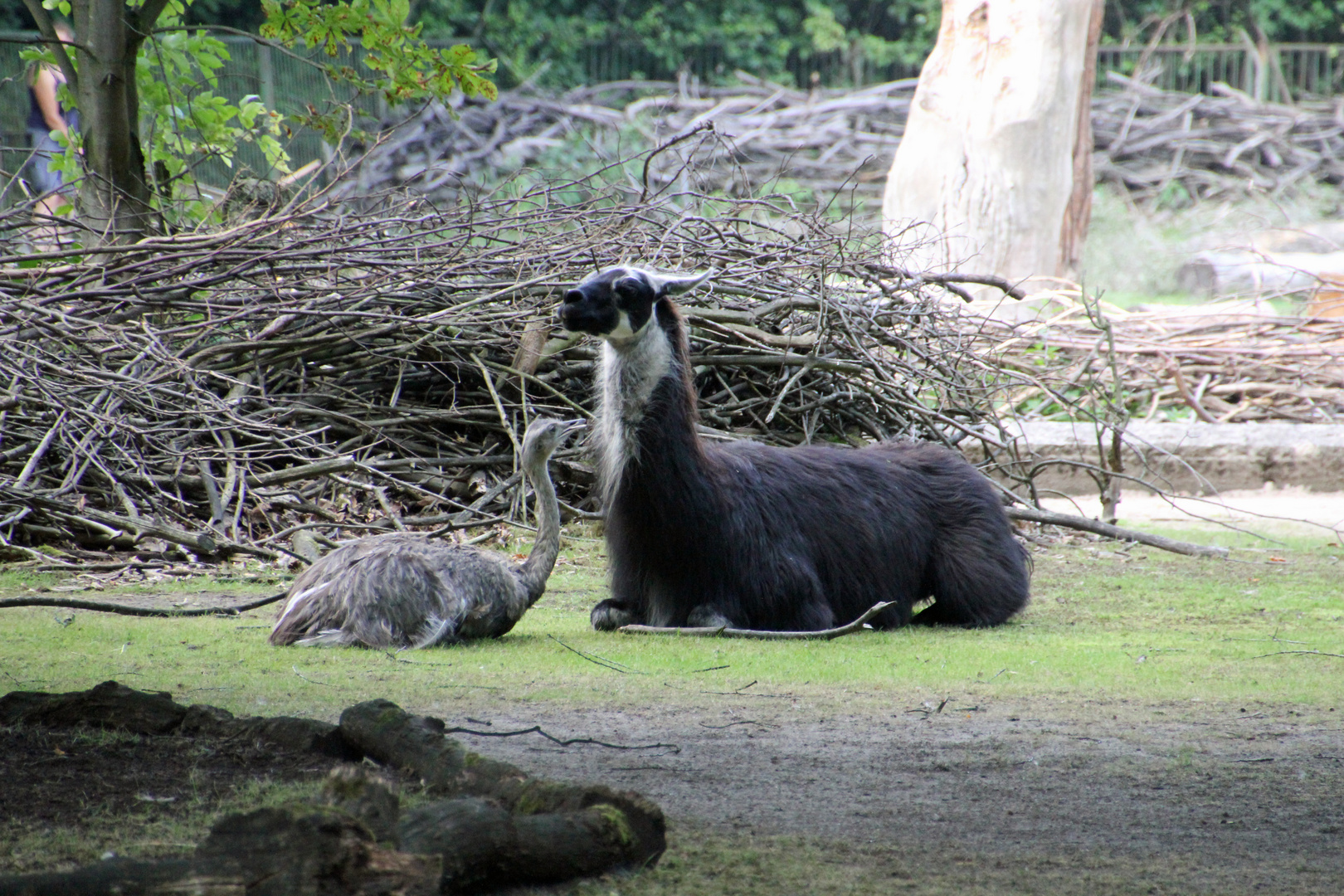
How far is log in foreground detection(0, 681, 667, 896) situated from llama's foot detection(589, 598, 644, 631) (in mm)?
2496

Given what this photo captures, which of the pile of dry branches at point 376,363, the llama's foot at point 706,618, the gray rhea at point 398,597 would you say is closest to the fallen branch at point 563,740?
the gray rhea at point 398,597

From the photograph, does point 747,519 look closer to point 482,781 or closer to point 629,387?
point 629,387

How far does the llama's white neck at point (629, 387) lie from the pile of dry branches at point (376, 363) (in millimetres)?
2178

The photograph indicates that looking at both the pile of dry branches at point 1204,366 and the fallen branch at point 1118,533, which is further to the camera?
the pile of dry branches at point 1204,366

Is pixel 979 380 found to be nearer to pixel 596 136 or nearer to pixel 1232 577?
pixel 1232 577

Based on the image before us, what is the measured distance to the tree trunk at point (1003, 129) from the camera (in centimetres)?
1548

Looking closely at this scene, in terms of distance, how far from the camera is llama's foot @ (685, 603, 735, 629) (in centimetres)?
595

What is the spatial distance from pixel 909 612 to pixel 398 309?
12.5 ft

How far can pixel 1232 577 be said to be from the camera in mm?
7641

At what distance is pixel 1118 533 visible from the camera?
27.7 feet

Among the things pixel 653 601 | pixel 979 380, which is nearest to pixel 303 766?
pixel 653 601

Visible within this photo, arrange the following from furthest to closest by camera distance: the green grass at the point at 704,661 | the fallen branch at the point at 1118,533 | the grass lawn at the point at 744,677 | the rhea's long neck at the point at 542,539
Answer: the fallen branch at the point at 1118,533 → the rhea's long neck at the point at 542,539 → the green grass at the point at 704,661 → the grass lawn at the point at 744,677

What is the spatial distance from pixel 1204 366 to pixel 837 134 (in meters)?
11.3

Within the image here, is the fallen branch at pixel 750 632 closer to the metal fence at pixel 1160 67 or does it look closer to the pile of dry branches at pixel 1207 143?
the metal fence at pixel 1160 67
